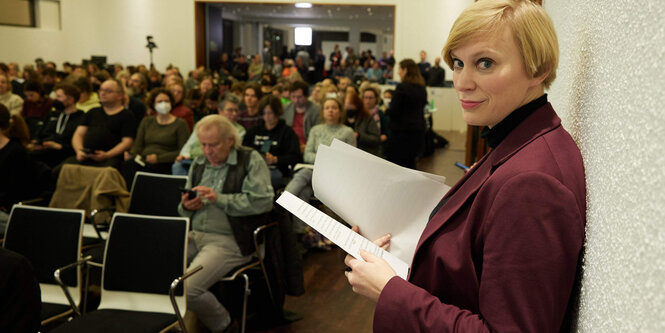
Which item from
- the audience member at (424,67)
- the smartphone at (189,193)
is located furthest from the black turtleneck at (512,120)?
the audience member at (424,67)

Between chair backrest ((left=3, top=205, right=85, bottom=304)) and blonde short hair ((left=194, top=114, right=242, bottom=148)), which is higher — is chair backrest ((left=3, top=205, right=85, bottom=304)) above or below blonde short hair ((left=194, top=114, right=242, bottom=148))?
below

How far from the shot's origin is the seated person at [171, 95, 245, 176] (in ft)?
16.1

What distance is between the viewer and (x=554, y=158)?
0.80 meters

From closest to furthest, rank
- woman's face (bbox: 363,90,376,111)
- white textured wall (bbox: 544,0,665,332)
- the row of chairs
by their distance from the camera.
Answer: white textured wall (bbox: 544,0,665,332), the row of chairs, woman's face (bbox: 363,90,376,111)

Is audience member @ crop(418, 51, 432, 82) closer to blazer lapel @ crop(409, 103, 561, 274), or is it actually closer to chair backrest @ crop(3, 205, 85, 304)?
chair backrest @ crop(3, 205, 85, 304)

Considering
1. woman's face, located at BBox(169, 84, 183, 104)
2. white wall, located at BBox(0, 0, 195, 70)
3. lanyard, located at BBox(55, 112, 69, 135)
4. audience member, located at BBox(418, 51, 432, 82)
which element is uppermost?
white wall, located at BBox(0, 0, 195, 70)

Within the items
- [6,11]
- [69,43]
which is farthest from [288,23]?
[6,11]

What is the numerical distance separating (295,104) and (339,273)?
2.39 meters

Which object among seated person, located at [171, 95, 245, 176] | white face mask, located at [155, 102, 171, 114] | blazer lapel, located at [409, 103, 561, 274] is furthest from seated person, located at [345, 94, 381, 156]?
blazer lapel, located at [409, 103, 561, 274]

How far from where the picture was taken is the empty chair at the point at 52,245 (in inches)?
117

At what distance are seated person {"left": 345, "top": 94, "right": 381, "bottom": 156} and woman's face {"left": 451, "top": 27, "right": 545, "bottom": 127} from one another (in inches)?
187

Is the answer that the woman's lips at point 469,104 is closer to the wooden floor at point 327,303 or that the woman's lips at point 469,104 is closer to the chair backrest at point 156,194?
the wooden floor at point 327,303

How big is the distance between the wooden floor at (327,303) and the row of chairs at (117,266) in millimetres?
590

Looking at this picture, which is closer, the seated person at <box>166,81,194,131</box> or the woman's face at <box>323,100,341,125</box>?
the woman's face at <box>323,100,341,125</box>
